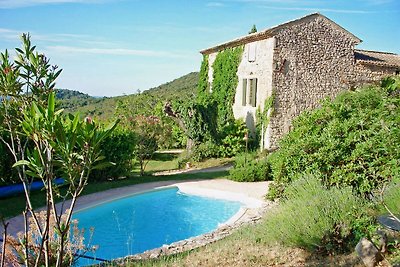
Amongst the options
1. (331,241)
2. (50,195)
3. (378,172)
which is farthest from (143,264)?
(378,172)

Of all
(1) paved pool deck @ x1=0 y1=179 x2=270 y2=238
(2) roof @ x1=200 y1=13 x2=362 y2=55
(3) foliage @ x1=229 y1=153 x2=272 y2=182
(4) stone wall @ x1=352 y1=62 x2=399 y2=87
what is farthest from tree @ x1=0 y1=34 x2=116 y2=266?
(4) stone wall @ x1=352 y1=62 x2=399 y2=87

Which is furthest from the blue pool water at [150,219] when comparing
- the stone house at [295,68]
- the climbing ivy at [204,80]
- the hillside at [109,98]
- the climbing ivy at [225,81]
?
the hillside at [109,98]

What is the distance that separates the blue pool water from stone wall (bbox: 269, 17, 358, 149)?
780 cm

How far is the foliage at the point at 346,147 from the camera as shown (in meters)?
7.15

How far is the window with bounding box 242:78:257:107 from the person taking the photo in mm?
19109

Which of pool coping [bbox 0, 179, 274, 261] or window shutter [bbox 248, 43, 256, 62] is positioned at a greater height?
window shutter [bbox 248, 43, 256, 62]

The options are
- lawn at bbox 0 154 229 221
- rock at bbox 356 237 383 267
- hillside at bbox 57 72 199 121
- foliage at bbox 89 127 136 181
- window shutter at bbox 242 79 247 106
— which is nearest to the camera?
rock at bbox 356 237 383 267

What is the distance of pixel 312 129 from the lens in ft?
30.0

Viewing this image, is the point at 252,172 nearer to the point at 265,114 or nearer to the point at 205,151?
the point at 205,151

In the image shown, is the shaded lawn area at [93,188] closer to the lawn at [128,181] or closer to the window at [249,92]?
the lawn at [128,181]

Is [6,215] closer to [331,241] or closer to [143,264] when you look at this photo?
[143,264]

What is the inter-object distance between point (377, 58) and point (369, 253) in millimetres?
18999

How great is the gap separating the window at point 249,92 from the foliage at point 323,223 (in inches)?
541

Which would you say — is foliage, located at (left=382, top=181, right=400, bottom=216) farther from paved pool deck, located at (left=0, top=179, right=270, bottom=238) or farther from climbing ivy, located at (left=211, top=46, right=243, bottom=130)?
climbing ivy, located at (left=211, top=46, right=243, bottom=130)
